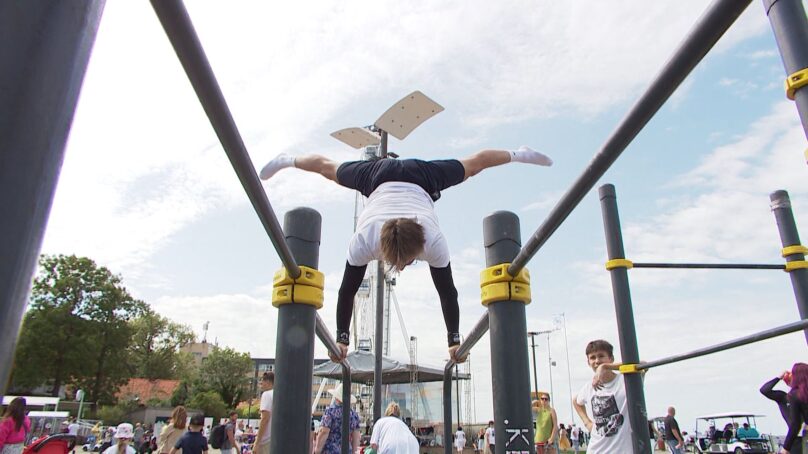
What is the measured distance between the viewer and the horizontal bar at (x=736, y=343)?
1.93 m


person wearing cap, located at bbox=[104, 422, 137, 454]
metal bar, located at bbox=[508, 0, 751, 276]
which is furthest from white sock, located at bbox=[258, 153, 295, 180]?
person wearing cap, located at bbox=[104, 422, 137, 454]

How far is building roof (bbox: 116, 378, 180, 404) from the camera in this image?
41.2 metres

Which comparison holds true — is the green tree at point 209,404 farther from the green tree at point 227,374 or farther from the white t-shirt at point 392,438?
the white t-shirt at point 392,438

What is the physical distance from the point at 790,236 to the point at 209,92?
398cm

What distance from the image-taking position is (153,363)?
1564 inches

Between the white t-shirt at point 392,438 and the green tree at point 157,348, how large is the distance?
3752 centimetres

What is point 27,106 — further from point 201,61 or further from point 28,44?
point 201,61

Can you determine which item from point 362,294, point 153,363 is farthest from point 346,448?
point 153,363

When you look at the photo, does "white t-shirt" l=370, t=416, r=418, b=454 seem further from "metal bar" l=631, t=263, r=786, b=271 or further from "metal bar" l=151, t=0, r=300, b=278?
"metal bar" l=151, t=0, r=300, b=278

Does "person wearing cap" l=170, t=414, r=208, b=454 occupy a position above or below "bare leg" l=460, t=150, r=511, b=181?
below

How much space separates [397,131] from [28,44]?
12.1ft

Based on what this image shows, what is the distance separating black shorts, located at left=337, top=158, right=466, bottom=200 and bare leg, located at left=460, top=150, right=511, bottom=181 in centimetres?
3

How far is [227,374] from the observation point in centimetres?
4128

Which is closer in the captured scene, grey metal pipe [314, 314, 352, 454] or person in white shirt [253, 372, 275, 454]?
grey metal pipe [314, 314, 352, 454]
